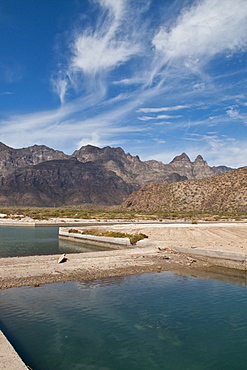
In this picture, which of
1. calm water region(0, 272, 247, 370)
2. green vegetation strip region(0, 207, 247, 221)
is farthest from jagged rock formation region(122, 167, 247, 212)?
calm water region(0, 272, 247, 370)

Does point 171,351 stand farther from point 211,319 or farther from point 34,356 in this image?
point 34,356

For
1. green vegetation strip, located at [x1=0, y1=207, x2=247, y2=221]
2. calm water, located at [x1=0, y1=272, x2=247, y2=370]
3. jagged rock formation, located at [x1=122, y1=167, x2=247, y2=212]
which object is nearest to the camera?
calm water, located at [x1=0, y1=272, x2=247, y2=370]

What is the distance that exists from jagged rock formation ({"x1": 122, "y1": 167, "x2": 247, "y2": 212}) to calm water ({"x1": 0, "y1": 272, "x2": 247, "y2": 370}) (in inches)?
3325

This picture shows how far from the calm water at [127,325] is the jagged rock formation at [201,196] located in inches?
3325

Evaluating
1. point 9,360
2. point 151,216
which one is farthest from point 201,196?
point 9,360

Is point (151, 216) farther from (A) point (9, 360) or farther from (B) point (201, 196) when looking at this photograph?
(A) point (9, 360)

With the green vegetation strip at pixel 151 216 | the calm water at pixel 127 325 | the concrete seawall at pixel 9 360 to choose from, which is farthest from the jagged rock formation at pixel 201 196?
the concrete seawall at pixel 9 360

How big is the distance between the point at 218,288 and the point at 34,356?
33.8ft

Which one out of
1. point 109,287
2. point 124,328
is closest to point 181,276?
point 109,287

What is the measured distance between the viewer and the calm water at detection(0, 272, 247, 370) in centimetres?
856

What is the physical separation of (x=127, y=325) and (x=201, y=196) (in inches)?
4078

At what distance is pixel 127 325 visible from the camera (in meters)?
10.7

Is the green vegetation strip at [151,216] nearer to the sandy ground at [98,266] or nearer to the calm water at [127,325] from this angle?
the sandy ground at [98,266]

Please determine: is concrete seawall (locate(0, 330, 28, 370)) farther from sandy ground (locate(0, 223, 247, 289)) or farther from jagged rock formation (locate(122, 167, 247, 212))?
jagged rock formation (locate(122, 167, 247, 212))
